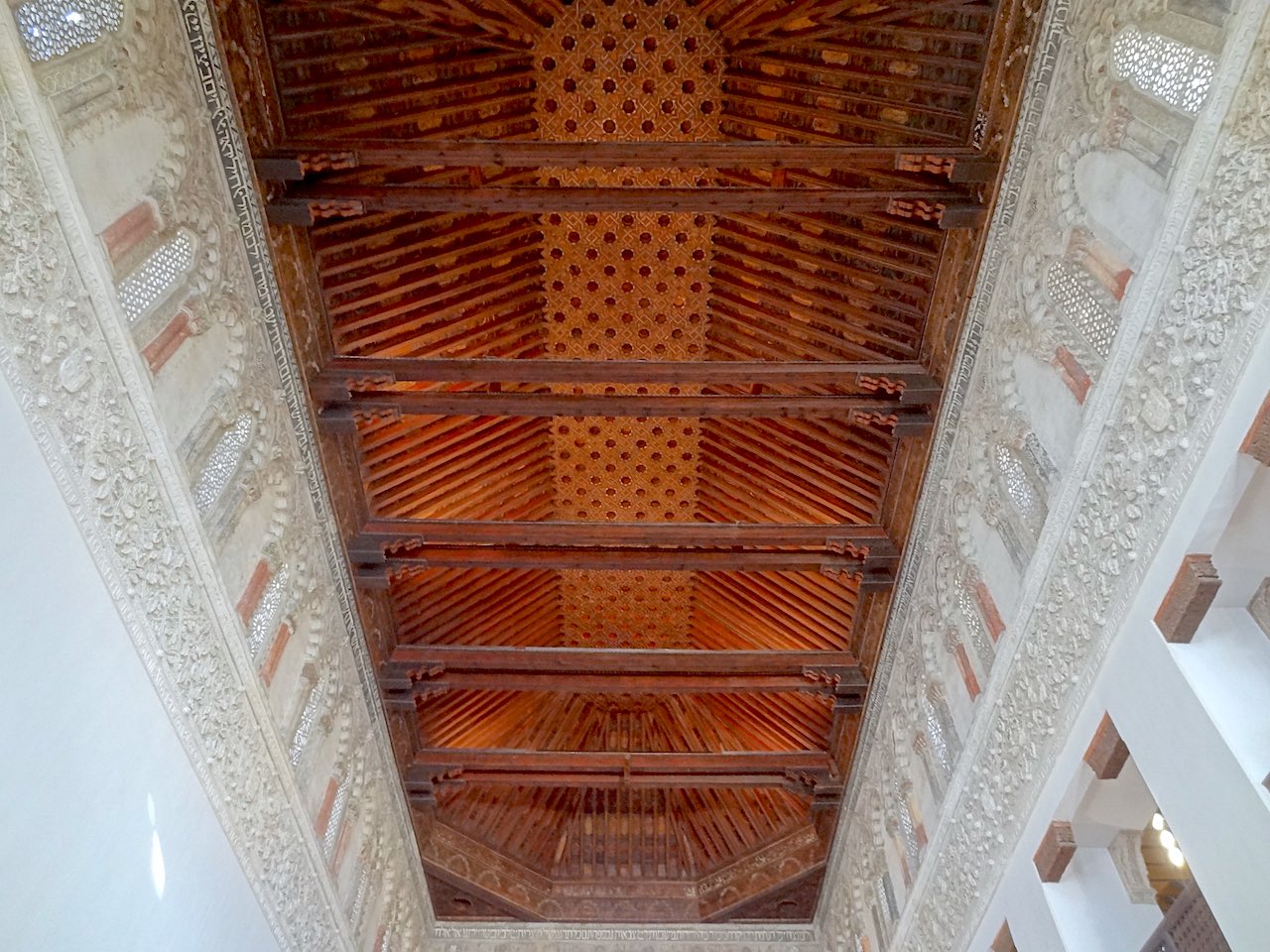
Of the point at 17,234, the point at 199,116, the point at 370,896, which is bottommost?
the point at 17,234

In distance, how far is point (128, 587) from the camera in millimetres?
4980

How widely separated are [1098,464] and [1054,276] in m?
1.26

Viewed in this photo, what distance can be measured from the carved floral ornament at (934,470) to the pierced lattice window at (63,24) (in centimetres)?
20

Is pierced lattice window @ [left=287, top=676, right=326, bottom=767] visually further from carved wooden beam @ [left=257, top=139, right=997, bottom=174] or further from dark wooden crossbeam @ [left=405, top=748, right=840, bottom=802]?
carved wooden beam @ [left=257, top=139, right=997, bottom=174]

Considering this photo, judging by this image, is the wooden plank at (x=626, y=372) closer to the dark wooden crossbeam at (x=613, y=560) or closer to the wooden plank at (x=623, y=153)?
the wooden plank at (x=623, y=153)

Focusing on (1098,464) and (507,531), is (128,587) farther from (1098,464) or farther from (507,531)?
(1098,464)

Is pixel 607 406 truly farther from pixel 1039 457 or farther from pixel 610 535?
pixel 1039 457

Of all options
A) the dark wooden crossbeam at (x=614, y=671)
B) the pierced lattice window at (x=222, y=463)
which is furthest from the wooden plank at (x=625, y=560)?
the pierced lattice window at (x=222, y=463)

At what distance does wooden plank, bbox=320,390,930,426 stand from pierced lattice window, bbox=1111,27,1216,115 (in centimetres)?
309

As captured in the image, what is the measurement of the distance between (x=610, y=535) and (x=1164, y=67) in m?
5.27

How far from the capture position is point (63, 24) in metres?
4.41

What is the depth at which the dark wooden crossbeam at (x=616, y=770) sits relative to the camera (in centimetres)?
1091

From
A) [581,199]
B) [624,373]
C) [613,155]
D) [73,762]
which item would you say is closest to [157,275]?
[73,762]

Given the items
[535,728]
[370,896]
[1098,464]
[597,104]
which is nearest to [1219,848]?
[1098,464]
